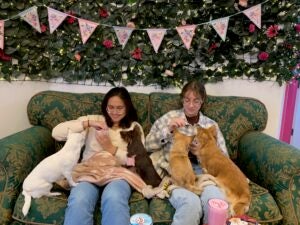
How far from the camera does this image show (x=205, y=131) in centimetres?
176

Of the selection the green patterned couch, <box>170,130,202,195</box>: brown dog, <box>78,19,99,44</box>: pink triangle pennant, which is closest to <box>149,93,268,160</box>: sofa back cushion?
the green patterned couch

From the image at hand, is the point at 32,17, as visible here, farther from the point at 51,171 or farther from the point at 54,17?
the point at 51,171

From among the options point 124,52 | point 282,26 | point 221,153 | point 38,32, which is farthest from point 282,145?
point 38,32

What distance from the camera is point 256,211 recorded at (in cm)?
149

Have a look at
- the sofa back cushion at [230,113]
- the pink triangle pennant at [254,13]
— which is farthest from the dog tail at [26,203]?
the pink triangle pennant at [254,13]

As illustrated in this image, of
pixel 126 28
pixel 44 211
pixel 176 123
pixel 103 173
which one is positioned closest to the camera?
pixel 44 211

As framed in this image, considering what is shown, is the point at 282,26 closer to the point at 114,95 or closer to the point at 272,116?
the point at 272,116

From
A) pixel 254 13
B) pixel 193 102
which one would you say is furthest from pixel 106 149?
pixel 254 13

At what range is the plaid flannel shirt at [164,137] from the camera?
6.07 feet

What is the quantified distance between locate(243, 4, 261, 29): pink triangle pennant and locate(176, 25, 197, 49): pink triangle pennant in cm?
38

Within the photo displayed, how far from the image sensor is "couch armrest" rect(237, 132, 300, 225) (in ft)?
5.06

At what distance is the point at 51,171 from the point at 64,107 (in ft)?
2.07

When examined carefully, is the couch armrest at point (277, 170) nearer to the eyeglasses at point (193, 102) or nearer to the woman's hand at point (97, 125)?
the eyeglasses at point (193, 102)

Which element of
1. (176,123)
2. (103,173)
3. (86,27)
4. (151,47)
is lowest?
(103,173)
